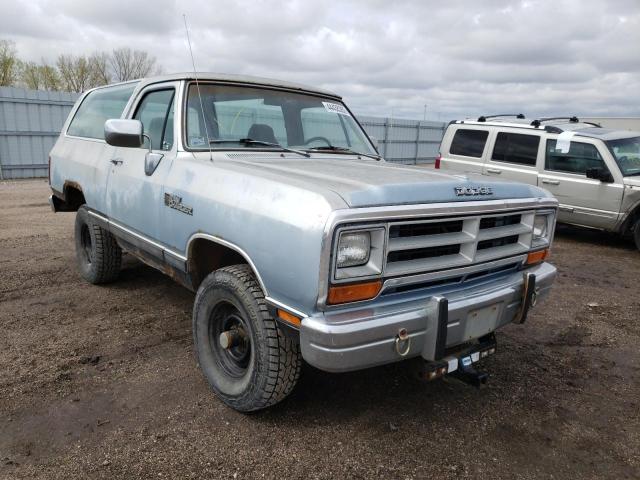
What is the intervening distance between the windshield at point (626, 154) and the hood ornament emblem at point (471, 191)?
571cm

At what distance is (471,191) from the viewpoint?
255 cm

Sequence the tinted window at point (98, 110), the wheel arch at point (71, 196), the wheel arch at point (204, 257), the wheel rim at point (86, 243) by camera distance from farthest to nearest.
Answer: the wheel arch at point (71, 196), the wheel rim at point (86, 243), the tinted window at point (98, 110), the wheel arch at point (204, 257)

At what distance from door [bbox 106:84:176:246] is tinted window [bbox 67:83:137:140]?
0.48 m

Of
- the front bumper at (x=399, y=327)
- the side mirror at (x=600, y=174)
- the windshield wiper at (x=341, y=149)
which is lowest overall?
the front bumper at (x=399, y=327)

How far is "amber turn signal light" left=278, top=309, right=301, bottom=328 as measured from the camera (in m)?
2.21

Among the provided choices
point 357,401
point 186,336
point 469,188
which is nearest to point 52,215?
point 186,336

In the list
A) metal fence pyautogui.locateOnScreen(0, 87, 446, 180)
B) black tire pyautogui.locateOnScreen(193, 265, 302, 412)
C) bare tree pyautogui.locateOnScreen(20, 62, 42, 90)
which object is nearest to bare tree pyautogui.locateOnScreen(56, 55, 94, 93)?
bare tree pyautogui.locateOnScreen(20, 62, 42, 90)

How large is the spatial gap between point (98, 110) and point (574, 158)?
22.2 ft

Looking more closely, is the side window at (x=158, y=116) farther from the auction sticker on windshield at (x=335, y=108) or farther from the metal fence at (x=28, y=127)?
the metal fence at (x=28, y=127)

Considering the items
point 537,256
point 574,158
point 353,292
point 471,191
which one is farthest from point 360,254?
point 574,158

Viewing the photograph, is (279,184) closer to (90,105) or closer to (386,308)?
(386,308)

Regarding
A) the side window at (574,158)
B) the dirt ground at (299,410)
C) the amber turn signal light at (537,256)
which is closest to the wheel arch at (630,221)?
the side window at (574,158)

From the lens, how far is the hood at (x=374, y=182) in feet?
7.37

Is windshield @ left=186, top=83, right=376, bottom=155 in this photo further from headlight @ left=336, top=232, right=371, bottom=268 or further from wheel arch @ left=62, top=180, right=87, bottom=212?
wheel arch @ left=62, top=180, right=87, bottom=212
